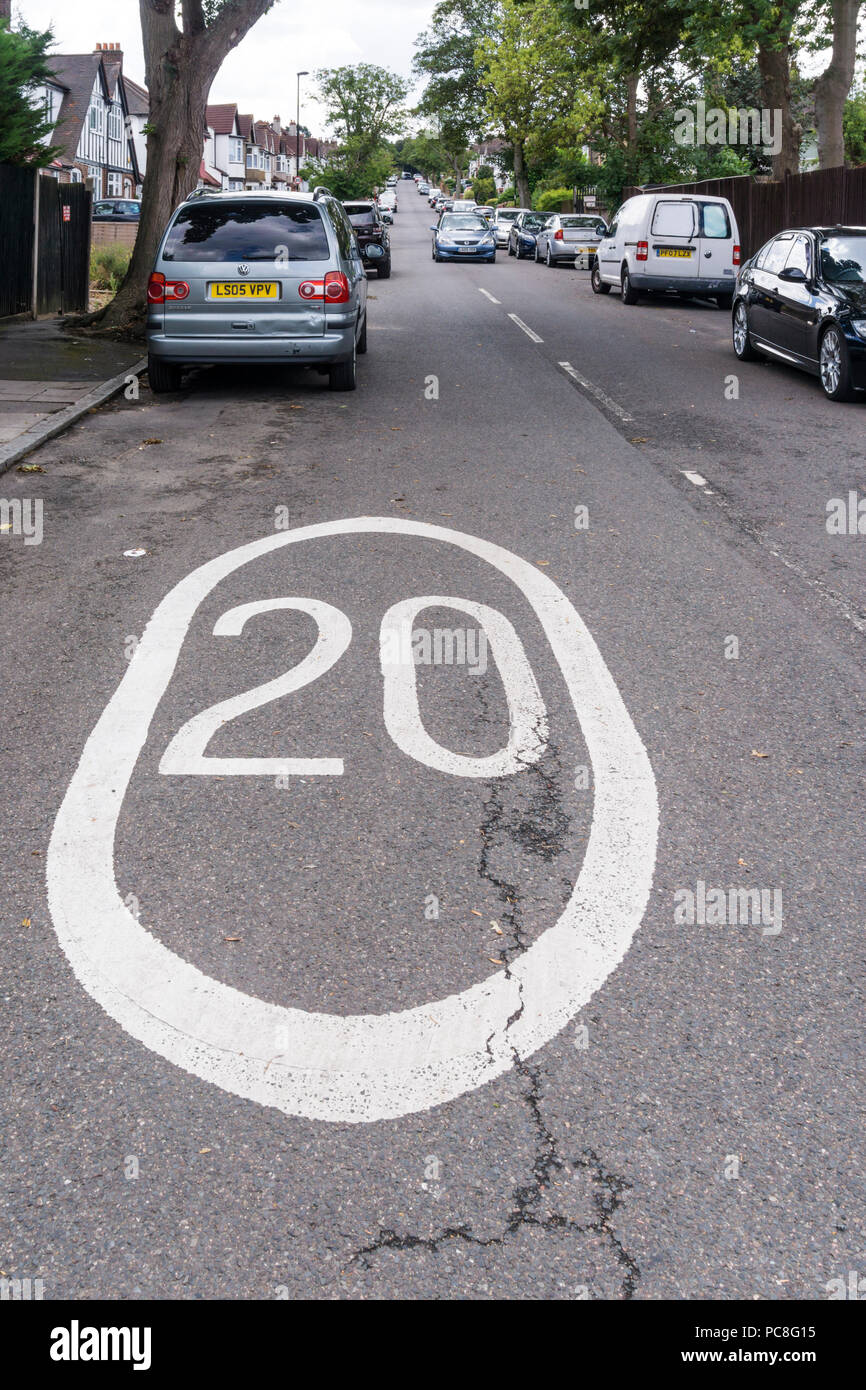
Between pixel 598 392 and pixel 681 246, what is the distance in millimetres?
10453

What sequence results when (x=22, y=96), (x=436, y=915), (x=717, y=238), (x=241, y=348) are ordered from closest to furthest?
1. (x=436, y=915)
2. (x=241, y=348)
3. (x=22, y=96)
4. (x=717, y=238)

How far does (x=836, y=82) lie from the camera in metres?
25.7

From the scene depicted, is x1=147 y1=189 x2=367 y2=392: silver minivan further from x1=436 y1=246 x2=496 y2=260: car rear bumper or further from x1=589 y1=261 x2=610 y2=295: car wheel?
x1=436 y1=246 x2=496 y2=260: car rear bumper

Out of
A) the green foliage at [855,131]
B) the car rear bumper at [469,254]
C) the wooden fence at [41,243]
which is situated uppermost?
the green foliage at [855,131]

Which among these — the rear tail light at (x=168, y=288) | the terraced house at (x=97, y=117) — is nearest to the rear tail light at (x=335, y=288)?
the rear tail light at (x=168, y=288)

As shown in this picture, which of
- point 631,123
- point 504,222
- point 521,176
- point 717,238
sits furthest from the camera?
point 521,176

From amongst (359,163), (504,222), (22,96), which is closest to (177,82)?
(22,96)

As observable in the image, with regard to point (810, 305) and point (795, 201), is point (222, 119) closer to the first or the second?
point (795, 201)

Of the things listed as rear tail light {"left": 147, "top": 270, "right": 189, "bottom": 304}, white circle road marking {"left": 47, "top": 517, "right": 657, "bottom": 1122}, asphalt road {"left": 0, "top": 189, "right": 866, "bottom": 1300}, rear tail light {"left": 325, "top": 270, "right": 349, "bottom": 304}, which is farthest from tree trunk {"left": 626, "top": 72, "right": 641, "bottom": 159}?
white circle road marking {"left": 47, "top": 517, "right": 657, "bottom": 1122}

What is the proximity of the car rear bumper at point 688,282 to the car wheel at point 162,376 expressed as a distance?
41.2ft

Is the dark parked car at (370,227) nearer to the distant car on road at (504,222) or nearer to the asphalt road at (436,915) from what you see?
the distant car on road at (504,222)

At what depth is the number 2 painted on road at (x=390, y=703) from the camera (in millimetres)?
4504

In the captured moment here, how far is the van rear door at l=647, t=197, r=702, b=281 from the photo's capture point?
21844 mm

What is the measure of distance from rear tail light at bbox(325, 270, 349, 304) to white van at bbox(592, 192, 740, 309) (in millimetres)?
12045
